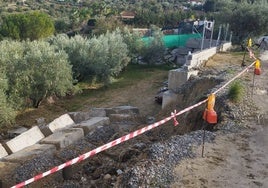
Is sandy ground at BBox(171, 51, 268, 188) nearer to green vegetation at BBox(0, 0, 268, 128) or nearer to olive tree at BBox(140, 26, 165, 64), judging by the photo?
green vegetation at BBox(0, 0, 268, 128)

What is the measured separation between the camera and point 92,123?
14523 mm

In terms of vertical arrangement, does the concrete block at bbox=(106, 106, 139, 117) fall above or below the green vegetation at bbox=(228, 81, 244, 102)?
below

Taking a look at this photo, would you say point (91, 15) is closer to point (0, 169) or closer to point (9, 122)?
point (9, 122)

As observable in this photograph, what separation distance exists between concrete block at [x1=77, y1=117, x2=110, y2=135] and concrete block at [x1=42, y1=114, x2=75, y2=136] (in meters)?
0.77

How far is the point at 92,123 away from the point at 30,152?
132 inches

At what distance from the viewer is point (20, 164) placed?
35.4ft

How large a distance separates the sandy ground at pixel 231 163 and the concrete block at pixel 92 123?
5.65 m

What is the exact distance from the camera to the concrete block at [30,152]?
36.8 feet

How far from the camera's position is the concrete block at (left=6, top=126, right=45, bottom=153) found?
12.6 meters

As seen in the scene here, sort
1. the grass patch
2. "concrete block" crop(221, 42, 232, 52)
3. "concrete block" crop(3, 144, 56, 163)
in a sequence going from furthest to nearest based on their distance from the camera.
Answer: "concrete block" crop(221, 42, 232, 52) → the grass patch → "concrete block" crop(3, 144, 56, 163)

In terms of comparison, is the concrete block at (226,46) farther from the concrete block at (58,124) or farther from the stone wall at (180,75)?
the concrete block at (58,124)

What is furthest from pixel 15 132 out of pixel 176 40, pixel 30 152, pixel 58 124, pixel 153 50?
pixel 176 40

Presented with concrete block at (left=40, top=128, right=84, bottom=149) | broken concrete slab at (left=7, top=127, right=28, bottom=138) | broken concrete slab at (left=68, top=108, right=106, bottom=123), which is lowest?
broken concrete slab at (left=7, top=127, right=28, bottom=138)

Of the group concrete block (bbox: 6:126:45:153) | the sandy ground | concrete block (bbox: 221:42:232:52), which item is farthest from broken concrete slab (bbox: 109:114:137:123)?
concrete block (bbox: 221:42:232:52)
